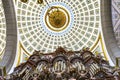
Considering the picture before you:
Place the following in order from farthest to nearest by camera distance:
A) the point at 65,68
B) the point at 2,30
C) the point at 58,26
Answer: the point at 58,26
the point at 2,30
the point at 65,68

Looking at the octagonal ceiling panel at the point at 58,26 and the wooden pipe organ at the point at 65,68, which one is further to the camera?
the octagonal ceiling panel at the point at 58,26

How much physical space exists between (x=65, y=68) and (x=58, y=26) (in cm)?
517

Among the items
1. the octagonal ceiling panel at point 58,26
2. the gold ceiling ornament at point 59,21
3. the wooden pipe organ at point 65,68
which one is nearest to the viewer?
the wooden pipe organ at point 65,68

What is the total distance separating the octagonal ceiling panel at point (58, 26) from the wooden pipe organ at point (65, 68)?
1.50 metres

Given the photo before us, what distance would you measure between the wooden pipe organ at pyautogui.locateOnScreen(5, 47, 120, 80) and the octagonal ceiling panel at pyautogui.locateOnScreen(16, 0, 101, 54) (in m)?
1.50

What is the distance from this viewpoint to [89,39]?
64.6ft

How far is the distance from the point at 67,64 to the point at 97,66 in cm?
146

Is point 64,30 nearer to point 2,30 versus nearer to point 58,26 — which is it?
point 58,26

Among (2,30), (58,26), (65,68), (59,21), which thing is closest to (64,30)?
(58,26)

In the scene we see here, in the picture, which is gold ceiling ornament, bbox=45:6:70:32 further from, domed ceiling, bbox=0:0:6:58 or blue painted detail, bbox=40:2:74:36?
domed ceiling, bbox=0:0:6:58

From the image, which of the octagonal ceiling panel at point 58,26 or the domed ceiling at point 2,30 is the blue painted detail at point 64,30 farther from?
the domed ceiling at point 2,30

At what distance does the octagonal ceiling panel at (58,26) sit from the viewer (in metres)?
19.8

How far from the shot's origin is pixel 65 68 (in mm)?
15391

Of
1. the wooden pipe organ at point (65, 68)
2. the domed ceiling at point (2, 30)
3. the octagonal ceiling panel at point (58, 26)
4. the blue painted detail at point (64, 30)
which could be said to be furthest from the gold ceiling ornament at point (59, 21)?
the domed ceiling at point (2, 30)
